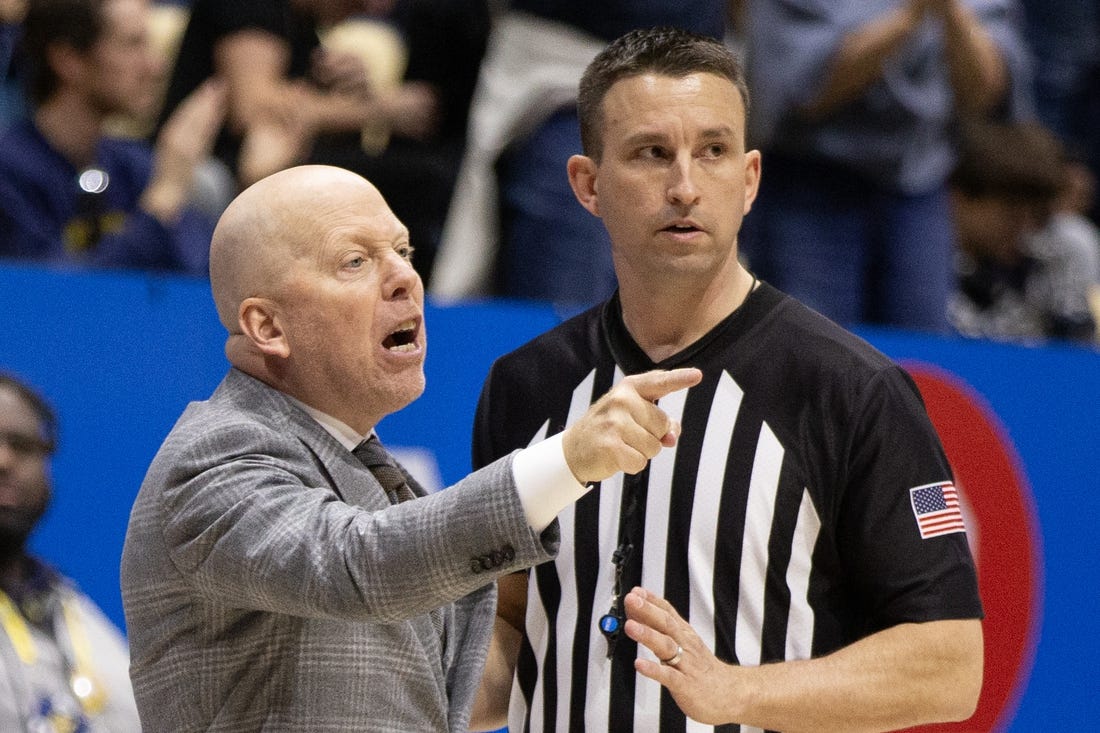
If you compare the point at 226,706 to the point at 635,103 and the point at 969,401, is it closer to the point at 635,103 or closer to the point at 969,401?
the point at 635,103

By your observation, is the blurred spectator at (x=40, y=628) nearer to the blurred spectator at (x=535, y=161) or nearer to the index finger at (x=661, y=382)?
the blurred spectator at (x=535, y=161)

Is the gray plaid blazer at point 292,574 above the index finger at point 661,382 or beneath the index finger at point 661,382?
beneath

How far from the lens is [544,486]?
1.90 metres

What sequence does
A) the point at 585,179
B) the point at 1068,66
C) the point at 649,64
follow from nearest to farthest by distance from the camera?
the point at 649,64, the point at 585,179, the point at 1068,66

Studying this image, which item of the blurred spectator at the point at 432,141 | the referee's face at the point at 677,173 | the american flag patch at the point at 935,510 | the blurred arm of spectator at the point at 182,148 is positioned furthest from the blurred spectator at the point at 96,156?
the american flag patch at the point at 935,510

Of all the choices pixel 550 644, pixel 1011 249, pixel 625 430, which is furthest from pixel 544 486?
pixel 1011 249

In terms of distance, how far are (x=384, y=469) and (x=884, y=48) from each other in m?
3.16

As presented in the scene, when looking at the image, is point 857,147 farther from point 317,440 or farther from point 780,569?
point 317,440

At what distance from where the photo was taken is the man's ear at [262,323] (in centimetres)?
215

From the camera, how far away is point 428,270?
5.01 metres

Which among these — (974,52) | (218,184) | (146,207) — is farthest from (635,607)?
(974,52)

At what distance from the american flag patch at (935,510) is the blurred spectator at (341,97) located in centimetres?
277

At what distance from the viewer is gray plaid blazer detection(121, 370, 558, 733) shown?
6.22 feet

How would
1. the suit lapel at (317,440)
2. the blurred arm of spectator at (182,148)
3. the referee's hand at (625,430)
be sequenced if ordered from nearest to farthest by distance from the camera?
1. the referee's hand at (625,430)
2. the suit lapel at (317,440)
3. the blurred arm of spectator at (182,148)
